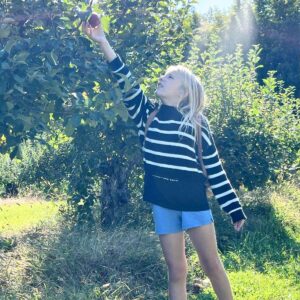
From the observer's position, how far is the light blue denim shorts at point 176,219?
3.58m

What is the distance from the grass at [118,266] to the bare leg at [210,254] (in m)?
1.02

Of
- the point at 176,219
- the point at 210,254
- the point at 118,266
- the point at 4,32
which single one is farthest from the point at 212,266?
the point at 4,32

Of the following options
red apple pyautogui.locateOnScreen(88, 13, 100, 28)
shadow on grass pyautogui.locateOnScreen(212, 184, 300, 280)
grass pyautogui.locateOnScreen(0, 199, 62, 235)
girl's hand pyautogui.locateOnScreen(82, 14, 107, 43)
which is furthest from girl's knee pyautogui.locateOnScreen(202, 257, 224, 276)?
grass pyautogui.locateOnScreen(0, 199, 62, 235)

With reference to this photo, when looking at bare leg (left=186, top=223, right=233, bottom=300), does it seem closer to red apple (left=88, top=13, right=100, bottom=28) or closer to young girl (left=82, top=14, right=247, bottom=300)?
young girl (left=82, top=14, right=247, bottom=300)

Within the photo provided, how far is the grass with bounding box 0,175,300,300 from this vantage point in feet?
15.1

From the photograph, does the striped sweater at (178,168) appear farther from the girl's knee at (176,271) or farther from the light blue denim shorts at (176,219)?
the girl's knee at (176,271)

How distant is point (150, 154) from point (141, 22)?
204cm

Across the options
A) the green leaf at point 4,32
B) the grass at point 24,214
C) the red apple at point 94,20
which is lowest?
the grass at point 24,214

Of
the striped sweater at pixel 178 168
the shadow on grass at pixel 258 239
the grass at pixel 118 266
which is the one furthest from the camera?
the shadow on grass at pixel 258 239

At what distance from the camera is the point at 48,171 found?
691 centimetres

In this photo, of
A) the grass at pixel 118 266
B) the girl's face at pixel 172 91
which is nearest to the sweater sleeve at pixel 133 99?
the girl's face at pixel 172 91

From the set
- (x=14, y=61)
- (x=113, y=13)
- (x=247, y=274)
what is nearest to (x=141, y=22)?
(x=113, y=13)

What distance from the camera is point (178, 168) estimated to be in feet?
11.7

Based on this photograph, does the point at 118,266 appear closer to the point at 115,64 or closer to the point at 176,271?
the point at 176,271
